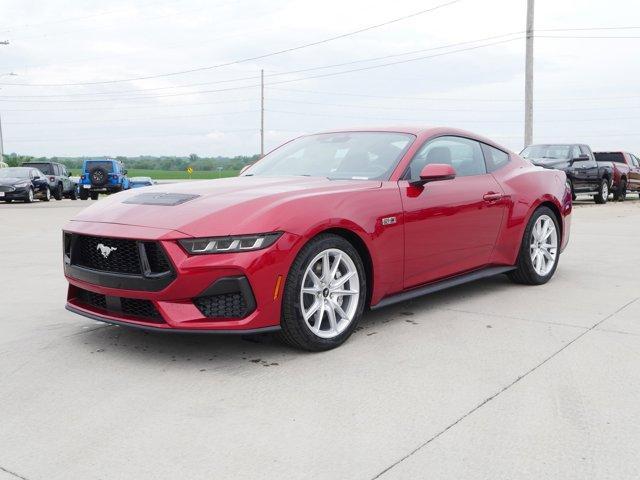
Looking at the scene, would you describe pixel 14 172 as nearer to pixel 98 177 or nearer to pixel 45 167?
pixel 45 167

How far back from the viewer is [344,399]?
11.0 feet

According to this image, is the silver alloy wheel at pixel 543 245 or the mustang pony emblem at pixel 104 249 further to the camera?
the silver alloy wheel at pixel 543 245

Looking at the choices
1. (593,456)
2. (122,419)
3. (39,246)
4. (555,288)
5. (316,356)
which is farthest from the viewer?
(39,246)

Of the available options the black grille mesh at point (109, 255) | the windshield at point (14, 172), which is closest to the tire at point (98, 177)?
the windshield at point (14, 172)

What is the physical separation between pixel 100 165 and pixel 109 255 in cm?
2554

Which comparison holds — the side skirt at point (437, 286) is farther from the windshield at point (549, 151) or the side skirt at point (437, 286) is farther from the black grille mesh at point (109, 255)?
the windshield at point (549, 151)

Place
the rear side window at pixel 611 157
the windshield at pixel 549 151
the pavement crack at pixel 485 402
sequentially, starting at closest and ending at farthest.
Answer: the pavement crack at pixel 485 402, the windshield at pixel 549 151, the rear side window at pixel 611 157

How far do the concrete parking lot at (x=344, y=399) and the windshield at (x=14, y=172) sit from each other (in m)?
20.8

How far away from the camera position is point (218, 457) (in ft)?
8.94

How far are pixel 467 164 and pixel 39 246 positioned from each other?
6711 millimetres

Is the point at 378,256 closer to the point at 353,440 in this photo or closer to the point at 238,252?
the point at 238,252

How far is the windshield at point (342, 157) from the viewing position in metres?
4.89

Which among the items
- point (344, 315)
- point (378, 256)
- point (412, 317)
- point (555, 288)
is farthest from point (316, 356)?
point (555, 288)

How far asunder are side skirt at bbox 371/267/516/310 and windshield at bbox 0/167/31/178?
73.2ft
